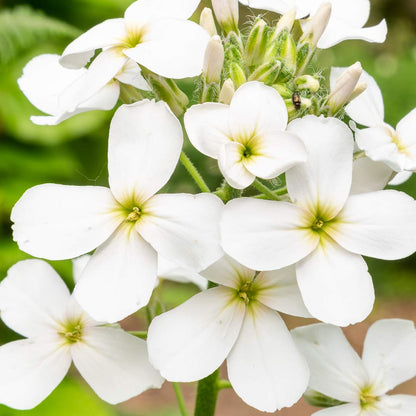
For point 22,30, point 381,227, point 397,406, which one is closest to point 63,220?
point 381,227

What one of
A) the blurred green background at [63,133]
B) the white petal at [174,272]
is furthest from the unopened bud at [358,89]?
the blurred green background at [63,133]

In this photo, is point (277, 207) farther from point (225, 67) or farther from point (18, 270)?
point (18, 270)

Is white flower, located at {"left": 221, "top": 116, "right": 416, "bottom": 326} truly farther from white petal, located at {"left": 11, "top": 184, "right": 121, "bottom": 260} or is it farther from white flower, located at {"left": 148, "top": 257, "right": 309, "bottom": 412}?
white petal, located at {"left": 11, "top": 184, "right": 121, "bottom": 260}

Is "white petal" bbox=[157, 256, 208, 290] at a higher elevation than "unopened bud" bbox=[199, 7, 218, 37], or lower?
lower

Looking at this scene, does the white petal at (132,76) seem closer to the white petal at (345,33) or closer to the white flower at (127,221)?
the white flower at (127,221)

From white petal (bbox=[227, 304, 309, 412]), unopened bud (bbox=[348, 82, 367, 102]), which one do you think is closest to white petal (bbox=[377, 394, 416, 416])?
white petal (bbox=[227, 304, 309, 412])

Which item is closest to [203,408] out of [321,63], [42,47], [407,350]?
[407,350]
